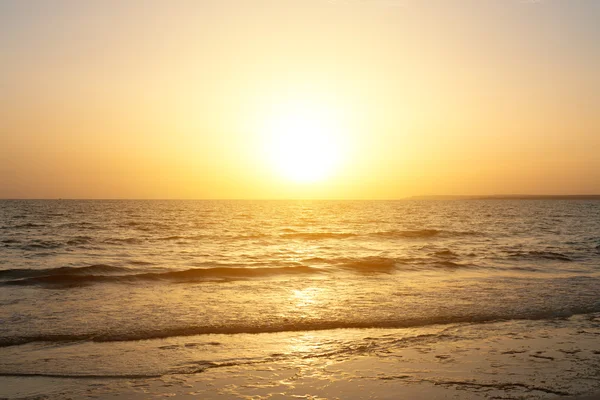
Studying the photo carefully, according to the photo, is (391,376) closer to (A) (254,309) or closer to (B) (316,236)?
(A) (254,309)

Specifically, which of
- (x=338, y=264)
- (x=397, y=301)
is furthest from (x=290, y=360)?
(x=338, y=264)

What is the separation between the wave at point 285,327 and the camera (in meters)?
9.98

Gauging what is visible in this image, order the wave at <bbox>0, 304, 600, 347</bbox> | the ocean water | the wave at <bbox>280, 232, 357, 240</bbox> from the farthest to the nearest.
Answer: the wave at <bbox>280, 232, 357, 240</bbox> → the wave at <bbox>0, 304, 600, 347</bbox> → the ocean water

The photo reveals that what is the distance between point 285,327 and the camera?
35.8 feet

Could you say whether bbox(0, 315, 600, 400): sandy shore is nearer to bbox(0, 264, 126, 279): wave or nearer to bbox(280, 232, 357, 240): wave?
bbox(0, 264, 126, 279): wave

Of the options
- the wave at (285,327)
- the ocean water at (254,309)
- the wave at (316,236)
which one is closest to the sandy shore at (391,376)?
the ocean water at (254,309)

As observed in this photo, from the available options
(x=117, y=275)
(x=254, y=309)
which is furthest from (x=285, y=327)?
(x=117, y=275)

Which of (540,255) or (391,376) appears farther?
(540,255)

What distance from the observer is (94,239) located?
3844 cm

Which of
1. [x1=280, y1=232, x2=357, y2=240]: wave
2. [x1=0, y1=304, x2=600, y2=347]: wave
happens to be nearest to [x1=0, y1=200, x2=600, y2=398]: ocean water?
[x1=0, y1=304, x2=600, y2=347]: wave

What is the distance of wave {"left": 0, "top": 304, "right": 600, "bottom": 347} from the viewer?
998 cm

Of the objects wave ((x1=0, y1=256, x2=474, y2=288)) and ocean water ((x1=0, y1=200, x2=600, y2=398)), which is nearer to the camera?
ocean water ((x1=0, y1=200, x2=600, y2=398))

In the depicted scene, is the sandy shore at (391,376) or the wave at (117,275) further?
the wave at (117,275)

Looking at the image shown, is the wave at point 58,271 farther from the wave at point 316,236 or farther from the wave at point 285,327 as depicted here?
the wave at point 316,236
